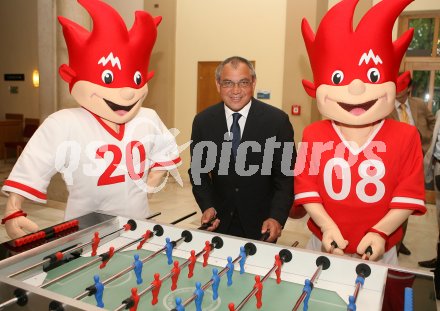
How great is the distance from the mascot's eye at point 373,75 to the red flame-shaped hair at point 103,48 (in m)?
1.13

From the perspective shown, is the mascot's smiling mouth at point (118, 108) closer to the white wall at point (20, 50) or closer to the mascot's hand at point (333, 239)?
the mascot's hand at point (333, 239)

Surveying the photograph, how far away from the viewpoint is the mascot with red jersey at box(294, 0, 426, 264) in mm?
1791

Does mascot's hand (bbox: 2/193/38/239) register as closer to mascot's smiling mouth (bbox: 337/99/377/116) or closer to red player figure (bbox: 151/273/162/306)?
red player figure (bbox: 151/273/162/306)

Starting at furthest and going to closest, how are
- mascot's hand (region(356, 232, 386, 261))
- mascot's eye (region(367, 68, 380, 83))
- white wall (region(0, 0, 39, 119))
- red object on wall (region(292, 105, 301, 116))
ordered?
1. white wall (region(0, 0, 39, 119))
2. red object on wall (region(292, 105, 301, 116))
3. mascot's eye (region(367, 68, 380, 83))
4. mascot's hand (region(356, 232, 386, 261))

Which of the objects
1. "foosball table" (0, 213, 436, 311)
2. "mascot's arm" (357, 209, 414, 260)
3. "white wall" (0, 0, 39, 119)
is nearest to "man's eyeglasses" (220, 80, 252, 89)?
"foosball table" (0, 213, 436, 311)

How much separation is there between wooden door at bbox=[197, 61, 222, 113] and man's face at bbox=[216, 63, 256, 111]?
4.44 m

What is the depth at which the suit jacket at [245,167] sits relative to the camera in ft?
7.94

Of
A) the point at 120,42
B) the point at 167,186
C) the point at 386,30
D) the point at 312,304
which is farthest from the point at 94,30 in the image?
the point at 167,186

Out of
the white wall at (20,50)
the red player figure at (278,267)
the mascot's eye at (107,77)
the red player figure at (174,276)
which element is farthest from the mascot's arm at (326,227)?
the white wall at (20,50)

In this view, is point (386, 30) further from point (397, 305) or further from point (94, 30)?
point (94, 30)

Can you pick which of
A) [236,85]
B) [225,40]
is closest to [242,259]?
[236,85]

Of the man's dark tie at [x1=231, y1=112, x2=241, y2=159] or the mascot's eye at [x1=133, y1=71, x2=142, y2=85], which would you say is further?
the man's dark tie at [x1=231, y1=112, x2=241, y2=159]

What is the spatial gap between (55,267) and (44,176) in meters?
0.62

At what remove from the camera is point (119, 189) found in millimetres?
2176
